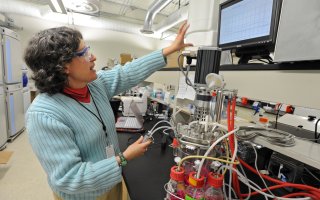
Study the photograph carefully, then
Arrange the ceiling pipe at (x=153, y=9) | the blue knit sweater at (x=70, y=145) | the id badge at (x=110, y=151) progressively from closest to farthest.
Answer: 1. the blue knit sweater at (x=70, y=145)
2. the id badge at (x=110, y=151)
3. the ceiling pipe at (x=153, y=9)

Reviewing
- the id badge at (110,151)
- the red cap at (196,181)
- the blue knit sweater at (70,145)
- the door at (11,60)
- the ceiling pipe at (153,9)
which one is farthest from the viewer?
the ceiling pipe at (153,9)

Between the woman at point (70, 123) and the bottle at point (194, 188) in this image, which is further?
the woman at point (70, 123)

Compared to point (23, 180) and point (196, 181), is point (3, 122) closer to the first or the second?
point (23, 180)

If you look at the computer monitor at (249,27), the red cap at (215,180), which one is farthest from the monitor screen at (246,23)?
the red cap at (215,180)

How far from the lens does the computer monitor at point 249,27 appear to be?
0.72m

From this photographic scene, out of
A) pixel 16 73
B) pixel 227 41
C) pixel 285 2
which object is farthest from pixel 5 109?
pixel 285 2

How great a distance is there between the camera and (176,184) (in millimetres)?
618

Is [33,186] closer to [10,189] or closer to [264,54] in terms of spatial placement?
[10,189]

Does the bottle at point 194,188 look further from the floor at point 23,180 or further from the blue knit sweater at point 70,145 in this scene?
the floor at point 23,180

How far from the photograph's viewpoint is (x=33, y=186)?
213cm

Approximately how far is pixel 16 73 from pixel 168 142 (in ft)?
11.6

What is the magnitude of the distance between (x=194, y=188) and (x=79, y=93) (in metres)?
0.70

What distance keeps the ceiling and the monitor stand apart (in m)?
3.35

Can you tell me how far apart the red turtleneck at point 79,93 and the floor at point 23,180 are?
5.68 ft
